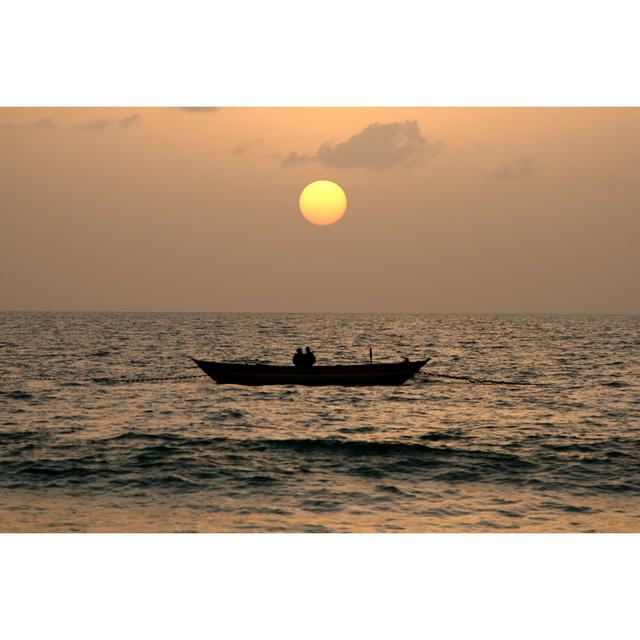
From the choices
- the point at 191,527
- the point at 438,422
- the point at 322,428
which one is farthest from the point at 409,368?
the point at 191,527

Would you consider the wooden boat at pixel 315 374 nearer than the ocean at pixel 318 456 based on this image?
No

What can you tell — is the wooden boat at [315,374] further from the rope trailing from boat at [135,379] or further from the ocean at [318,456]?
the rope trailing from boat at [135,379]

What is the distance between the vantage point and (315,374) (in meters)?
31.3

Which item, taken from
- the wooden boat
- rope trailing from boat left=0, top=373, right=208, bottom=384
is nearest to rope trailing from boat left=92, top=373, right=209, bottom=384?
rope trailing from boat left=0, top=373, right=208, bottom=384

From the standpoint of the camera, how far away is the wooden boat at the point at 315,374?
103 feet

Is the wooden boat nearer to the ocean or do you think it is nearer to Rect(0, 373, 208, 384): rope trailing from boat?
the ocean

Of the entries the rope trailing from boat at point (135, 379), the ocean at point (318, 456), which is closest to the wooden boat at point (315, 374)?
the ocean at point (318, 456)

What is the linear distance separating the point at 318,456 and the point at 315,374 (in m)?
11.5

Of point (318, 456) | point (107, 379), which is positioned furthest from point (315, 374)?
point (107, 379)

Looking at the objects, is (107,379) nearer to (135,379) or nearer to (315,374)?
(135,379)

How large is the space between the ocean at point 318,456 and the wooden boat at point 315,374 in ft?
2.25
